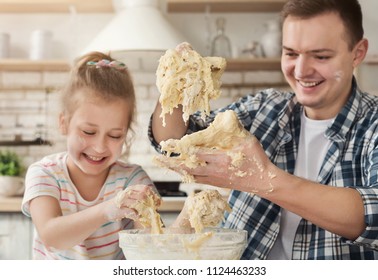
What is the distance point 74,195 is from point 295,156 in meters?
0.55

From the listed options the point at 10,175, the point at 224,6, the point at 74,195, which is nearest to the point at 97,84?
the point at 74,195

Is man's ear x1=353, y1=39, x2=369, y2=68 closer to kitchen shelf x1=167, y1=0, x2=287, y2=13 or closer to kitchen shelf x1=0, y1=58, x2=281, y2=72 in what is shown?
kitchen shelf x1=0, y1=58, x2=281, y2=72

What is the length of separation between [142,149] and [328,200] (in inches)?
91.9

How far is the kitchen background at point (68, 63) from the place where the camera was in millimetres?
3221

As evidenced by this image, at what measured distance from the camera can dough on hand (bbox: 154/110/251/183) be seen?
2.69 ft

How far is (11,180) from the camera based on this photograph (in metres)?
2.66

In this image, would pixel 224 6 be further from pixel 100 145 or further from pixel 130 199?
pixel 130 199

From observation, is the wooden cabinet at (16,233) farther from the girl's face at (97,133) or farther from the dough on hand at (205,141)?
the dough on hand at (205,141)

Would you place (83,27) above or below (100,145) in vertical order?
above

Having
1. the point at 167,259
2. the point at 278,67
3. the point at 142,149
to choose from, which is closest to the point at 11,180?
the point at 142,149

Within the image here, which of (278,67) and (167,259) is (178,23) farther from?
(167,259)

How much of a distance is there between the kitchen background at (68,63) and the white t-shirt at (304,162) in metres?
1.78

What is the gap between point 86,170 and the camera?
1.33m

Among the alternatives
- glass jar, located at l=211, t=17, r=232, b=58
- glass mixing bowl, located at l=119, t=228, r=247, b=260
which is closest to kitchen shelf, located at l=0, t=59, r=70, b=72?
glass jar, located at l=211, t=17, r=232, b=58
